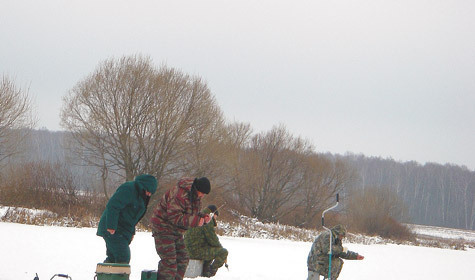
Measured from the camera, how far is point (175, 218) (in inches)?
316

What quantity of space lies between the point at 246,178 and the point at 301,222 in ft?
24.3

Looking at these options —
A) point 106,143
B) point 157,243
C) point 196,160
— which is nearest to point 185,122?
point 196,160

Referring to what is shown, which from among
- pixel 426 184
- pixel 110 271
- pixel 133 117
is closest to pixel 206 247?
pixel 110 271

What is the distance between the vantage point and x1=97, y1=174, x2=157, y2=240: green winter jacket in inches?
305

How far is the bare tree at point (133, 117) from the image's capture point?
3035 cm

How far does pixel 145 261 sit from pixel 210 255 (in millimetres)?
2968

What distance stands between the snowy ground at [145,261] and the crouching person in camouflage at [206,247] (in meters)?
0.72

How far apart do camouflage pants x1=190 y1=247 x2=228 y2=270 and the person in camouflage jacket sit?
7.59 ft

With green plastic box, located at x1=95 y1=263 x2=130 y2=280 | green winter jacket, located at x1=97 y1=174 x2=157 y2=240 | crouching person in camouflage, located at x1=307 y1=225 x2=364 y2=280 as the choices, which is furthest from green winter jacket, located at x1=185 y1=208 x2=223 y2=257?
green plastic box, located at x1=95 y1=263 x2=130 y2=280

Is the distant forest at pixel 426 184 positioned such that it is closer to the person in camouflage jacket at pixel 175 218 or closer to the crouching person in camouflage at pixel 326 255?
the crouching person in camouflage at pixel 326 255

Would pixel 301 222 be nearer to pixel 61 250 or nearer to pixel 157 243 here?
pixel 61 250

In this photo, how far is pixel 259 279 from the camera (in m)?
12.5

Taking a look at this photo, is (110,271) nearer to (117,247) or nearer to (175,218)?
(117,247)

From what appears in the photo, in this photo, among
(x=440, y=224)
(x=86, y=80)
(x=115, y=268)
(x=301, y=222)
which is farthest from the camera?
(x=440, y=224)
